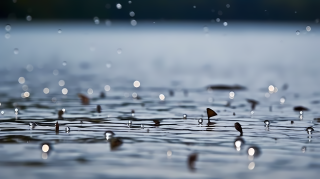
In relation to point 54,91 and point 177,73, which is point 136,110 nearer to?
point 54,91

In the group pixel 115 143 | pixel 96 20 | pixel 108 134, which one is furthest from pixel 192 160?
pixel 96 20

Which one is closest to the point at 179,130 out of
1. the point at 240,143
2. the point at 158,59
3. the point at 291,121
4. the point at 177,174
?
the point at 240,143

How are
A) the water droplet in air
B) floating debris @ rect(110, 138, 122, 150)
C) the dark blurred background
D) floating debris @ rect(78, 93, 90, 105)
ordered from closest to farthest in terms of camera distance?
floating debris @ rect(110, 138, 122, 150) → the water droplet in air → floating debris @ rect(78, 93, 90, 105) → the dark blurred background

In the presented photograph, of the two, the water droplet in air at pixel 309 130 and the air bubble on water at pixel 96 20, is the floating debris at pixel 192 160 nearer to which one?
the water droplet in air at pixel 309 130

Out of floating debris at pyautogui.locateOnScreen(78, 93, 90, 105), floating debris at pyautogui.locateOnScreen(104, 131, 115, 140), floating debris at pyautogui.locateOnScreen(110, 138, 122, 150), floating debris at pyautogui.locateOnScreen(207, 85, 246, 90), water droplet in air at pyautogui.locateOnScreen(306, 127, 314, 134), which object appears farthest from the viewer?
floating debris at pyautogui.locateOnScreen(207, 85, 246, 90)

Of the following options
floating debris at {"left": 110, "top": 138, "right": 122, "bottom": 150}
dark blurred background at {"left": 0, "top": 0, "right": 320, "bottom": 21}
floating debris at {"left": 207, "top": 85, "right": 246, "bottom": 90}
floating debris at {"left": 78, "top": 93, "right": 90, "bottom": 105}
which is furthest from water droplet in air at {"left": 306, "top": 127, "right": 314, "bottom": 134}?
dark blurred background at {"left": 0, "top": 0, "right": 320, "bottom": 21}

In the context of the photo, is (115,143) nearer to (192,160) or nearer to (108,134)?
(108,134)

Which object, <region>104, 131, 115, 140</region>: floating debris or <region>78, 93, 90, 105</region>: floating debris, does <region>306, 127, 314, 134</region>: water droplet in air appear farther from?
<region>78, 93, 90, 105</region>: floating debris

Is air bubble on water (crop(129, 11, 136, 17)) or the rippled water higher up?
air bubble on water (crop(129, 11, 136, 17))

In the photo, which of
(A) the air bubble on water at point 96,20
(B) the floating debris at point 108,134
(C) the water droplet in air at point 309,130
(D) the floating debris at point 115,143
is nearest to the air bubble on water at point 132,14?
(A) the air bubble on water at point 96,20
